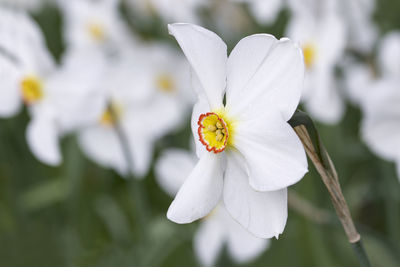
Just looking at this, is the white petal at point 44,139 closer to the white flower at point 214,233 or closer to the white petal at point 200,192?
the white flower at point 214,233

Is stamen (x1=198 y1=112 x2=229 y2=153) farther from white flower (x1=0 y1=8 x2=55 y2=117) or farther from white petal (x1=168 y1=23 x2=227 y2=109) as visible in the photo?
white flower (x1=0 y1=8 x2=55 y2=117)

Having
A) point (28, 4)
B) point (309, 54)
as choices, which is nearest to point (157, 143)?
point (309, 54)

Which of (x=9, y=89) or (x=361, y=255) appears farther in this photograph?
(x=9, y=89)

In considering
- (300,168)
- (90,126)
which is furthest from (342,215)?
(90,126)

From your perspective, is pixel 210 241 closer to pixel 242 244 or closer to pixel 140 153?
pixel 242 244

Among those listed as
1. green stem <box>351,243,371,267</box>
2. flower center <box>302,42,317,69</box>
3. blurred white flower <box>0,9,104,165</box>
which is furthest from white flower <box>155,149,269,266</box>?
green stem <box>351,243,371,267</box>

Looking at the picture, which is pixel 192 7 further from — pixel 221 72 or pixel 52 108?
pixel 221 72
